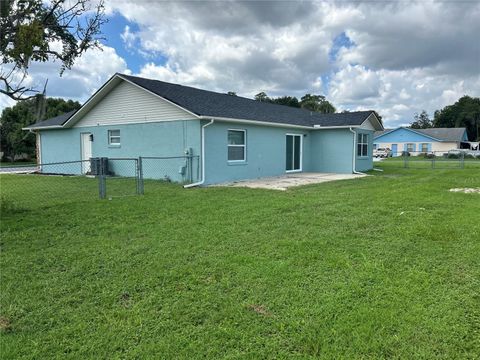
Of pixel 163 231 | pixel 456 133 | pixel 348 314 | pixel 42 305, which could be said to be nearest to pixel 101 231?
pixel 163 231

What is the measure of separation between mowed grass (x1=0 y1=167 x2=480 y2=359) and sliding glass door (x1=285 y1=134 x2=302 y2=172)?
1045 centimetres

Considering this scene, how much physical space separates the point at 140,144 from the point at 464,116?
7651cm

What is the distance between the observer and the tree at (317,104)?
58.9m

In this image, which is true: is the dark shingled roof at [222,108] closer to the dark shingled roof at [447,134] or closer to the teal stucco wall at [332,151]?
the teal stucco wall at [332,151]

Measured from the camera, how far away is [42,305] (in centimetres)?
328

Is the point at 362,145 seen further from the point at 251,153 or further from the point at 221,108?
the point at 221,108

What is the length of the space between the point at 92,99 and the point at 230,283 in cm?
1379

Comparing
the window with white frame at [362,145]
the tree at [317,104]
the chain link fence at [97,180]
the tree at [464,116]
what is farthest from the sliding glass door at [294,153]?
the tree at [464,116]

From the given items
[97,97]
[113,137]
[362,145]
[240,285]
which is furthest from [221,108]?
[240,285]

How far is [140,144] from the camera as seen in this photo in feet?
46.9

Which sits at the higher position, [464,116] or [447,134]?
[464,116]

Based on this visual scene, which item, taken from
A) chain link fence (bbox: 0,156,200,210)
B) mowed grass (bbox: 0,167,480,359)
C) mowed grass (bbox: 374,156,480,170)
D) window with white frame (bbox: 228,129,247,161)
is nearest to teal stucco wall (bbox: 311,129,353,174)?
window with white frame (bbox: 228,129,247,161)

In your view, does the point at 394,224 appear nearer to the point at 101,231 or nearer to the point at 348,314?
the point at 348,314

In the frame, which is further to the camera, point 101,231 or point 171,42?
point 171,42
